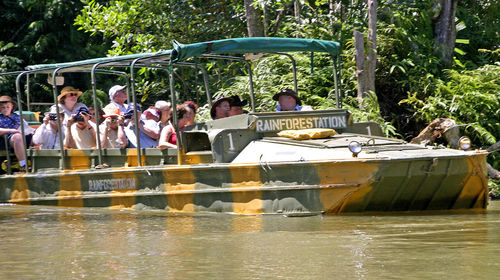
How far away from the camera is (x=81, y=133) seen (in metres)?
12.2

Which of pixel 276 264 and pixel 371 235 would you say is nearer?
pixel 276 264

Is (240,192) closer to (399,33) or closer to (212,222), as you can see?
(212,222)

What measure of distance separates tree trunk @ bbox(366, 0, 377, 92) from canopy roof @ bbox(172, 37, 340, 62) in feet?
10.1

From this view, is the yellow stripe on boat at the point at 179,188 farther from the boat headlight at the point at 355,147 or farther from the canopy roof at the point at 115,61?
the boat headlight at the point at 355,147

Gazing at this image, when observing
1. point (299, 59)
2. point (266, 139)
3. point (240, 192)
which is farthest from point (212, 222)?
point (299, 59)

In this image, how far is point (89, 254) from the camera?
7453 millimetres

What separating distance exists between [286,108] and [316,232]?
3.12 m

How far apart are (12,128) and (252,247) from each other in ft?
20.7

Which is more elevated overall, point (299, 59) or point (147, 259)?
point (299, 59)

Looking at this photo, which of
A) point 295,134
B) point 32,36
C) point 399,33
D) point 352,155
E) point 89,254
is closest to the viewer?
point 89,254

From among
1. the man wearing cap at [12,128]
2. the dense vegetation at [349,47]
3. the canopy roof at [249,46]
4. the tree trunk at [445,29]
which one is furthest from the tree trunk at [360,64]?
the man wearing cap at [12,128]

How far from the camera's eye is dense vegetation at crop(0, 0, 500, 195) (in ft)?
47.3

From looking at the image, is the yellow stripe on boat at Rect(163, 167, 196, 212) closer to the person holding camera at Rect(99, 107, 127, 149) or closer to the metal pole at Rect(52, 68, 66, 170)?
the person holding camera at Rect(99, 107, 127, 149)

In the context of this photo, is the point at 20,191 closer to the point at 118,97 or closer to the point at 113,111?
the point at 113,111
